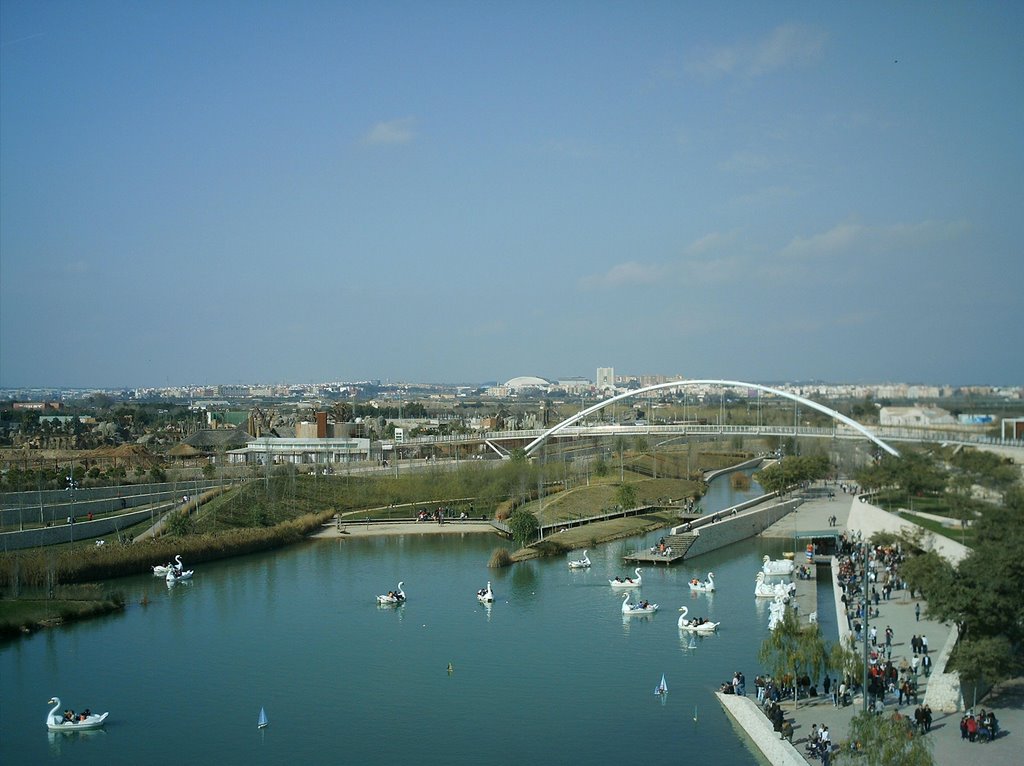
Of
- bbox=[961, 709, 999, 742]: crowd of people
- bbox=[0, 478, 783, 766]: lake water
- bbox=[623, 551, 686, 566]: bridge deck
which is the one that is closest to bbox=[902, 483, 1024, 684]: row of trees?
bbox=[961, 709, 999, 742]: crowd of people

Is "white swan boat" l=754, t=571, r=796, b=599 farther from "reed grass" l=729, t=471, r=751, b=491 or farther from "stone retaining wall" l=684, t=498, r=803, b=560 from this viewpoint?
"reed grass" l=729, t=471, r=751, b=491

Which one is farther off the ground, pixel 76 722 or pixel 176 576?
pixel 176 576

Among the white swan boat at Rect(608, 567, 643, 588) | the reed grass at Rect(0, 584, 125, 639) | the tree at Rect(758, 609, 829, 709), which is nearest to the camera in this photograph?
the tree at Rect(758, 609, 829, 709)

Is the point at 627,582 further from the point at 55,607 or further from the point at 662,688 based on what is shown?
the point at 55,607

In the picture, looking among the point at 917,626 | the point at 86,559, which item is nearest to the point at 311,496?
the point at 86,559

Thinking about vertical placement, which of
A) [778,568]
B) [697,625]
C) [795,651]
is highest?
[795,651]

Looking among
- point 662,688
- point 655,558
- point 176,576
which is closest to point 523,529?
point 655,558

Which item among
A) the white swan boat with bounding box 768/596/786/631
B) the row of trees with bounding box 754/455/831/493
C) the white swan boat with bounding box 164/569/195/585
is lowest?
the white swan boat with bounding box 164/569/195/585

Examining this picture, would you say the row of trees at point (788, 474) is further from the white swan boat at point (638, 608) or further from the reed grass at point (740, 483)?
the white swan boat at point (638, 608)
